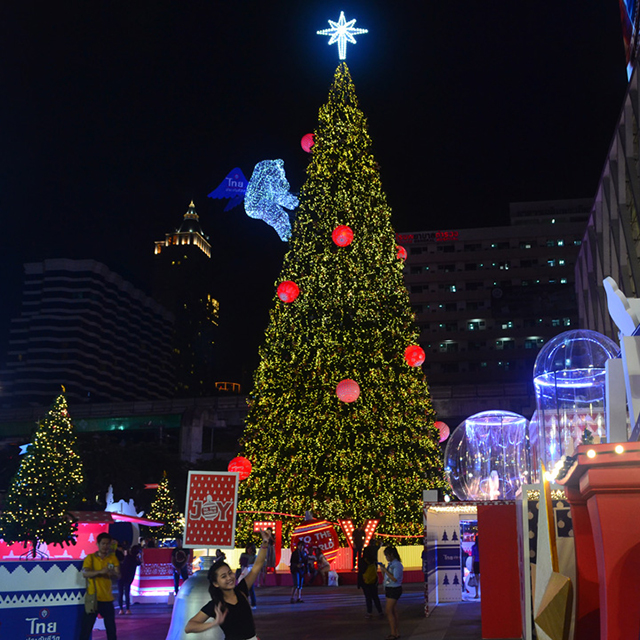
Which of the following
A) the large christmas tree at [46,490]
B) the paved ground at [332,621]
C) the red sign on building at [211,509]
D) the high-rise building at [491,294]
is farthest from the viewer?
the high-rise building at [491,294]

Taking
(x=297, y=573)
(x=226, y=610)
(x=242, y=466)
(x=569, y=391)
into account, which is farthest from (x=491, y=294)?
(x=226, y=610)

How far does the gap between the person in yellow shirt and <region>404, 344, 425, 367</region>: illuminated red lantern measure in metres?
15.0

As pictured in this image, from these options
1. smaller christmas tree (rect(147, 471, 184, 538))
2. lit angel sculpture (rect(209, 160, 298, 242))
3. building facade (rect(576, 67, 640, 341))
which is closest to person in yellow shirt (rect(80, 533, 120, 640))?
lit angel sculpture (rect(209, 160, 298, 242))

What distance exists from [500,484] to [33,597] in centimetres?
870

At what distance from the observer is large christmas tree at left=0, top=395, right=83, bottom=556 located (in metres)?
30.7

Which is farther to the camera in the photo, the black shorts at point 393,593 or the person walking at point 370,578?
the person walking at point 370,578

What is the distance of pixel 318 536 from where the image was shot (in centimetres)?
2405

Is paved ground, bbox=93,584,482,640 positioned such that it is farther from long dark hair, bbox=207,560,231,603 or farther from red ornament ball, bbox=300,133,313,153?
red ornament ball, bbox=300,133,313,153

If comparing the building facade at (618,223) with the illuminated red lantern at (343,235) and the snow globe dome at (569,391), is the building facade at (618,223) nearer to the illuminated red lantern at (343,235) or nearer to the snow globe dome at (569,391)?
the illuminated red lantern at (343,235)

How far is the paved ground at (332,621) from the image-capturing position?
1273 centimetres

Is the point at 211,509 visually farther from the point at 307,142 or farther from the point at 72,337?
the point at 72,337

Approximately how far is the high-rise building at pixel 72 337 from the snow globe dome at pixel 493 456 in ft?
462

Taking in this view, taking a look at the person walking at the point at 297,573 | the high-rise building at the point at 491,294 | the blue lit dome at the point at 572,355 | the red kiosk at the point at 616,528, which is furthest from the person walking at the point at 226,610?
the high-rise building at the point at 491,294

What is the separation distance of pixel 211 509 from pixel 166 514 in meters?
42.7
